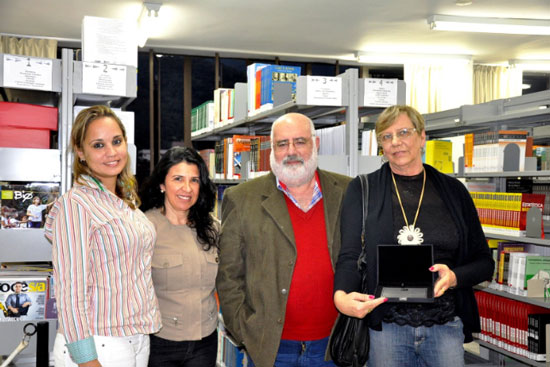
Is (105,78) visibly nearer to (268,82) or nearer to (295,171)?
(295,171)

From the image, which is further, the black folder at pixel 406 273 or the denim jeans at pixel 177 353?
the denim jeans at pixel 177 353

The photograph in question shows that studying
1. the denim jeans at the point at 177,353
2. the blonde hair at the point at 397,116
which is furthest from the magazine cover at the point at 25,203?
the blonde hair at the point at 397,116

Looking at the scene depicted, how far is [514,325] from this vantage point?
14.3 ft

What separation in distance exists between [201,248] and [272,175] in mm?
454

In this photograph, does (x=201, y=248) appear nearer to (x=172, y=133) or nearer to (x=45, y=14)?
(x=45, y=14)

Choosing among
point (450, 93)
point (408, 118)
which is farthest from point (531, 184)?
point (450, 93)

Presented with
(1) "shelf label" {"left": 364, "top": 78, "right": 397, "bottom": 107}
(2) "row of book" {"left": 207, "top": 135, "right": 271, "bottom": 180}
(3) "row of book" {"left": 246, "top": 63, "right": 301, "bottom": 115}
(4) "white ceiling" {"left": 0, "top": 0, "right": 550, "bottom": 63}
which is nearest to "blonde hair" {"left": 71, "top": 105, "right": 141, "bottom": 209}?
(1) "shelf label" {"left": 364, "top": 78, "right": 397, "bottom": 107}

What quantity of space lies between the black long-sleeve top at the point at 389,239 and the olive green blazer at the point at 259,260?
0.64 ft

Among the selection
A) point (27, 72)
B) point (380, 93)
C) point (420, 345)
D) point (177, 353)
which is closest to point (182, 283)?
point (177, 353)

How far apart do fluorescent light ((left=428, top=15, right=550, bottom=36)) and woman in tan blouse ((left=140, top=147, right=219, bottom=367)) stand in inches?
238

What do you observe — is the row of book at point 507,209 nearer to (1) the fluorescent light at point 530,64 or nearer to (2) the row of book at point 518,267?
(2) the row of book at point 518,267

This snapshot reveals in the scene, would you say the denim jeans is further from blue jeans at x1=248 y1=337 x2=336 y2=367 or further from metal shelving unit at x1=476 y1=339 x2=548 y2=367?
metal shelving unit at x1=476 y1=339 x2=548 y2=367

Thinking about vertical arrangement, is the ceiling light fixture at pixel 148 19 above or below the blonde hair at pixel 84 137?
above

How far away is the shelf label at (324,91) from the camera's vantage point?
3.35 m
